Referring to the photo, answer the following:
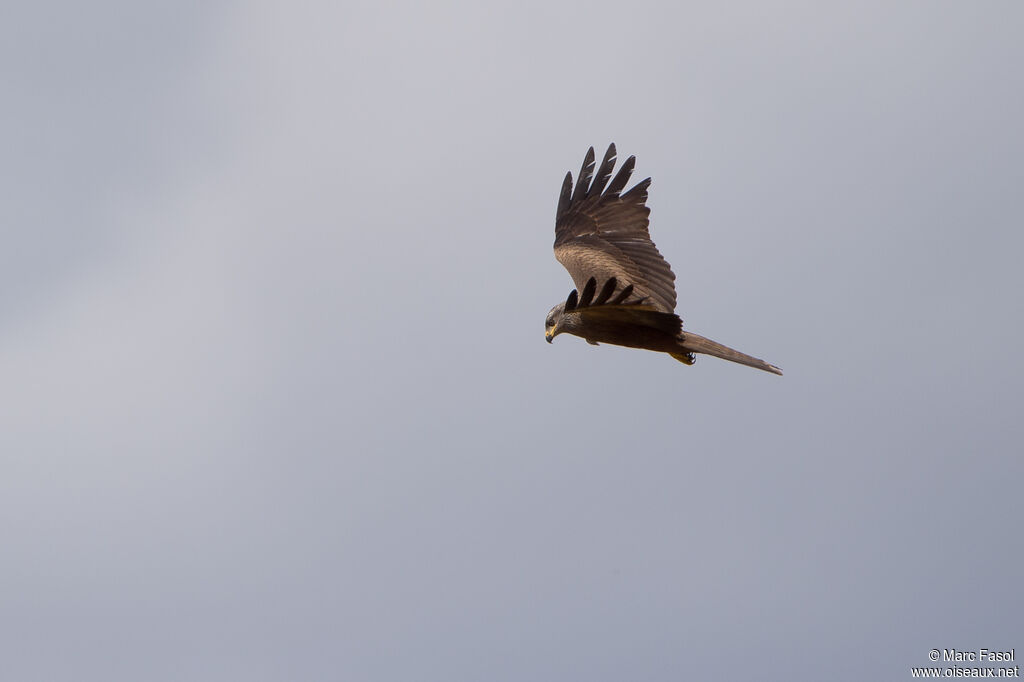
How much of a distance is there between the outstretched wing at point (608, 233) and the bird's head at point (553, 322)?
0.63m

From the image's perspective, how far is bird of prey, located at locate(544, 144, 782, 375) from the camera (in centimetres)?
1184

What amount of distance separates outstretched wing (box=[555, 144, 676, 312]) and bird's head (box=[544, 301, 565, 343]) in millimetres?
632

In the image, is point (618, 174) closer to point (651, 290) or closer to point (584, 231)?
point (584, 231)

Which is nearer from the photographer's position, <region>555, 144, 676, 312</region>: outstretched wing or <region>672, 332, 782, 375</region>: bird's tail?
<region>672, 332, 782, 375</region>: bird's tail

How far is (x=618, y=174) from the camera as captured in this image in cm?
1471

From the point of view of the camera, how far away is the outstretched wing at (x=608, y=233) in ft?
44.9

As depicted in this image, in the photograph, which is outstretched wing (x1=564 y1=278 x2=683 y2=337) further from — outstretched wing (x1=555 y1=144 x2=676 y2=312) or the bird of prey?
outstretched wing (x1=555 y1=144 x2=676 y2=312)

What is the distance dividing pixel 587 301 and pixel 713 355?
1843 mm

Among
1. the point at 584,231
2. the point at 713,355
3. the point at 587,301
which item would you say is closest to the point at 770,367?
the point at 713,355

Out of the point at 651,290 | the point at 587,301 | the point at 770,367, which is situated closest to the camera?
the point at 587,301

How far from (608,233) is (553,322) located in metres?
2.35

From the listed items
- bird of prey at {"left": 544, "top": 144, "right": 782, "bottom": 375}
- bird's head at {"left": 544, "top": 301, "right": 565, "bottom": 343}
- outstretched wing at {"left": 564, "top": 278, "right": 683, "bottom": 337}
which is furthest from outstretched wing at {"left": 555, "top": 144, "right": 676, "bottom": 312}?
outstretched wing at {"left": 564, "top": 278, "right": 683, "bottom": 337}

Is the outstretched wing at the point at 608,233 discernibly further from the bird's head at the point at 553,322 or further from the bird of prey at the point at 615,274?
the bird's head at the point at 553,322

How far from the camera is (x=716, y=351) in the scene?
470 inches
